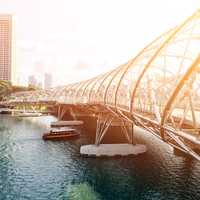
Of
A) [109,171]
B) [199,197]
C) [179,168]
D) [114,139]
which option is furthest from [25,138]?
[199,197]

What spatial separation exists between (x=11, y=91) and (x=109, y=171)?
15593cm

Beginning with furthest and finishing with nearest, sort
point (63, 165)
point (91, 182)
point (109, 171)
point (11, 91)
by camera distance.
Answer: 1. point (11, 91)
2. point (63, 165)
3. point (109, 171)
4. point (91, 182)

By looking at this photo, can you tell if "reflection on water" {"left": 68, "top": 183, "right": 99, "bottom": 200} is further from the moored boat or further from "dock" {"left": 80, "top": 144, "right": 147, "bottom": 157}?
the moored boat

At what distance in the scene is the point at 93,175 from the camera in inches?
1508

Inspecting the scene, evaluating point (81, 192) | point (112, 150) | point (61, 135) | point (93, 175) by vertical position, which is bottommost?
point (81, 192)

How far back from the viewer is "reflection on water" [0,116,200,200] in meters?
31.9

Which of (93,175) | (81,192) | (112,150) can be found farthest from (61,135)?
(81,192)

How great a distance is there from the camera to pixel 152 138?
206 feet

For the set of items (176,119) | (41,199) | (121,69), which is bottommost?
(41,199)

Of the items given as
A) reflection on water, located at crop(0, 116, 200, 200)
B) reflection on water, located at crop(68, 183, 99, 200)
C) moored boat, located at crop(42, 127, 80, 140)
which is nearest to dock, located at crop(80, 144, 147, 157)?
reflection on water, located at crop(0, 116, 200, 200)

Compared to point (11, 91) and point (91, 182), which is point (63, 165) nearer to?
point (91, 182)

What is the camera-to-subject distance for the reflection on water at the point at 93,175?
3193 centimetres

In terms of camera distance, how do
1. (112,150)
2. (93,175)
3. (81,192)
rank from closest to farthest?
(81,192) < (93,175) < (112,150)

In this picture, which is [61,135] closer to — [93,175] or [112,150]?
[112,150]
